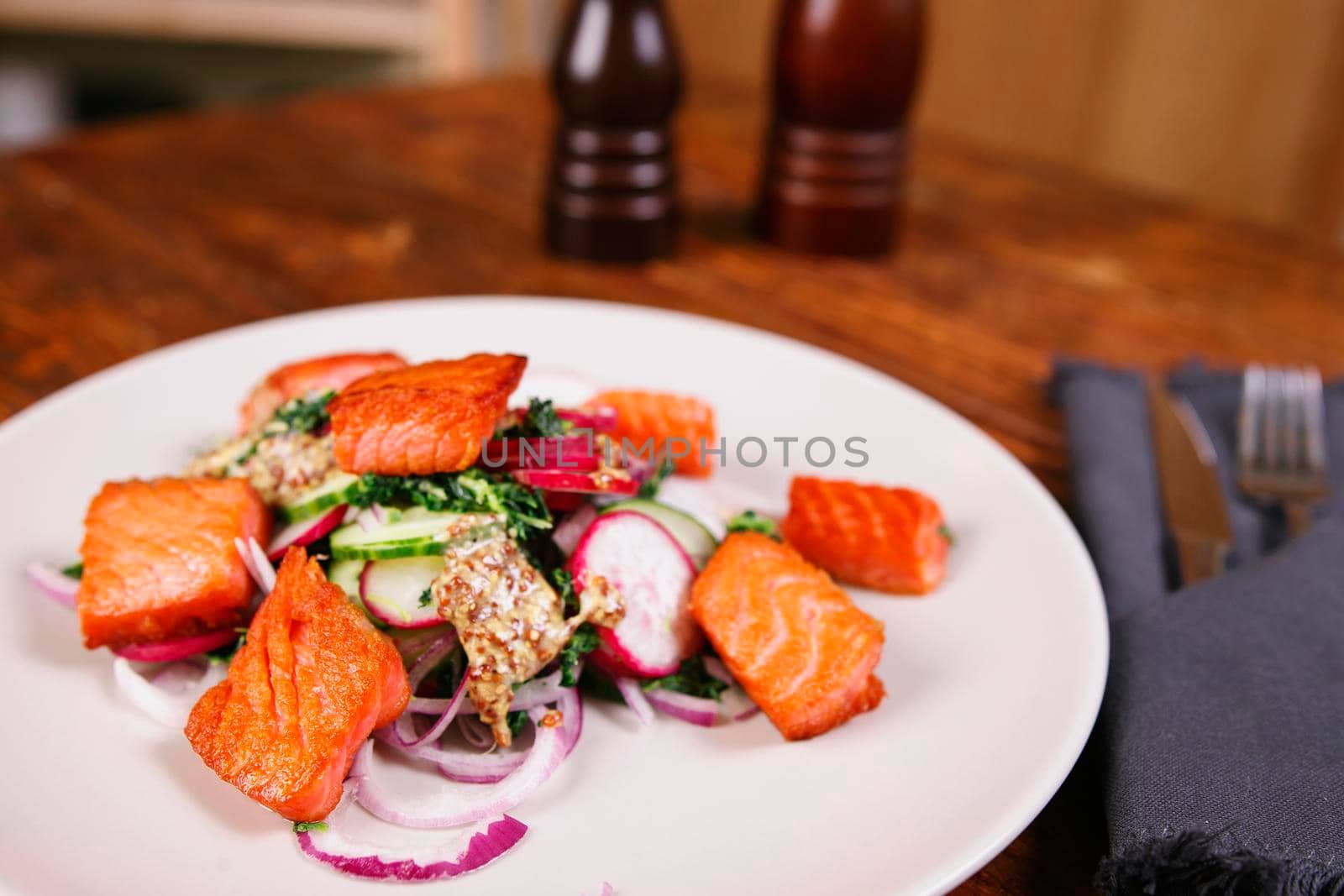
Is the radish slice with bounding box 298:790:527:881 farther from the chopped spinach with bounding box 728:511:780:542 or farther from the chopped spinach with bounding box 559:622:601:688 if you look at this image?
the chopped spinach with bounding box 728:511:780:542

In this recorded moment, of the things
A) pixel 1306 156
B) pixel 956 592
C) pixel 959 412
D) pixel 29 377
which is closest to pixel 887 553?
pixel 956 592

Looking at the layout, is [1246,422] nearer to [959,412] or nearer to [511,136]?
[959,412]

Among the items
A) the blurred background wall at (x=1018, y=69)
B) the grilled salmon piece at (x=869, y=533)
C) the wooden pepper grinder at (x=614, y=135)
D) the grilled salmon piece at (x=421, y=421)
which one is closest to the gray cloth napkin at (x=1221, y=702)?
the grilled salmon piece at (x=869, y=533)

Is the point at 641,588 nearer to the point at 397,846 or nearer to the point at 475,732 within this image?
the point at 475,732

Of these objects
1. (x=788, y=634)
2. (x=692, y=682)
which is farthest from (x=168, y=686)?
(x=788, y=634)

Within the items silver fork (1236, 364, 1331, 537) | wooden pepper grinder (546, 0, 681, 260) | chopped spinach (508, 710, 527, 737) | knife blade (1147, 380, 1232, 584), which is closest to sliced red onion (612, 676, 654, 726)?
chopped spinach (508, 710, 527, 737)

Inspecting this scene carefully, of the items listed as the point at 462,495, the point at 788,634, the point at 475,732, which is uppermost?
the point at 462,495
